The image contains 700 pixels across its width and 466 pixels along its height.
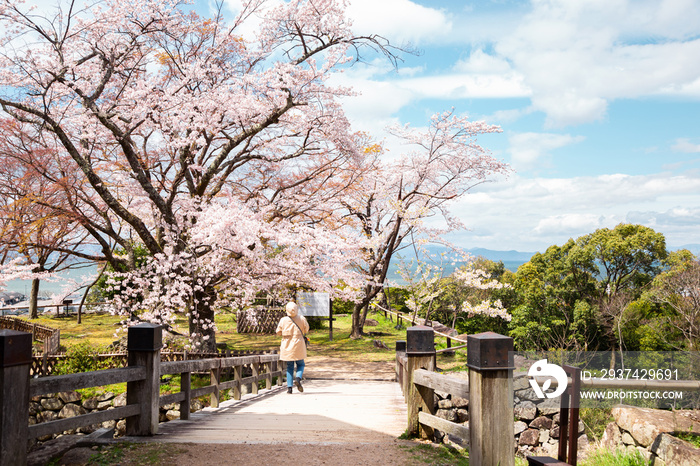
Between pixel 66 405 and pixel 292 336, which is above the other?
pixel 292 336

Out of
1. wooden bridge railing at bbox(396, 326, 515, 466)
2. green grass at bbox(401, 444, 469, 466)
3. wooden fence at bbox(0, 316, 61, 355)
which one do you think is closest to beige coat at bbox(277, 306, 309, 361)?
green grass at bbox(401, 444, 469, 466)

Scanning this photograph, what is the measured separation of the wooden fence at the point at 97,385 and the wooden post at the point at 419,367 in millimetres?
2649

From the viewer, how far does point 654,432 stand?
571 centimetres

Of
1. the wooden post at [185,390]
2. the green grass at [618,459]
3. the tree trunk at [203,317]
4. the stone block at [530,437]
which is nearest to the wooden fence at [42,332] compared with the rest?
the tree trunk at [203,317]

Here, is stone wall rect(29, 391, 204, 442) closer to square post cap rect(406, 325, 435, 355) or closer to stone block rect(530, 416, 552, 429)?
square post cap rect(406, 325, 435, 355)

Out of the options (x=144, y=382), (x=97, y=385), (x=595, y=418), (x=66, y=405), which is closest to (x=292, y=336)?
(x=144, y=382)

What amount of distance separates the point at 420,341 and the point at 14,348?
374 cm

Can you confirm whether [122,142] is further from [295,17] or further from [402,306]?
[402,306]

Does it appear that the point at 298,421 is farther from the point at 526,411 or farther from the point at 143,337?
the point at 526,411

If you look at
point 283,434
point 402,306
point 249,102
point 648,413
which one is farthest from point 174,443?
point 402,306

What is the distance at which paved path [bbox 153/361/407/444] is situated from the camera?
200 inches

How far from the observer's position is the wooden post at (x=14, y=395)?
3289mm

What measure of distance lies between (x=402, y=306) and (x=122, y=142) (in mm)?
25172

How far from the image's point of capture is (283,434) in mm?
5332
